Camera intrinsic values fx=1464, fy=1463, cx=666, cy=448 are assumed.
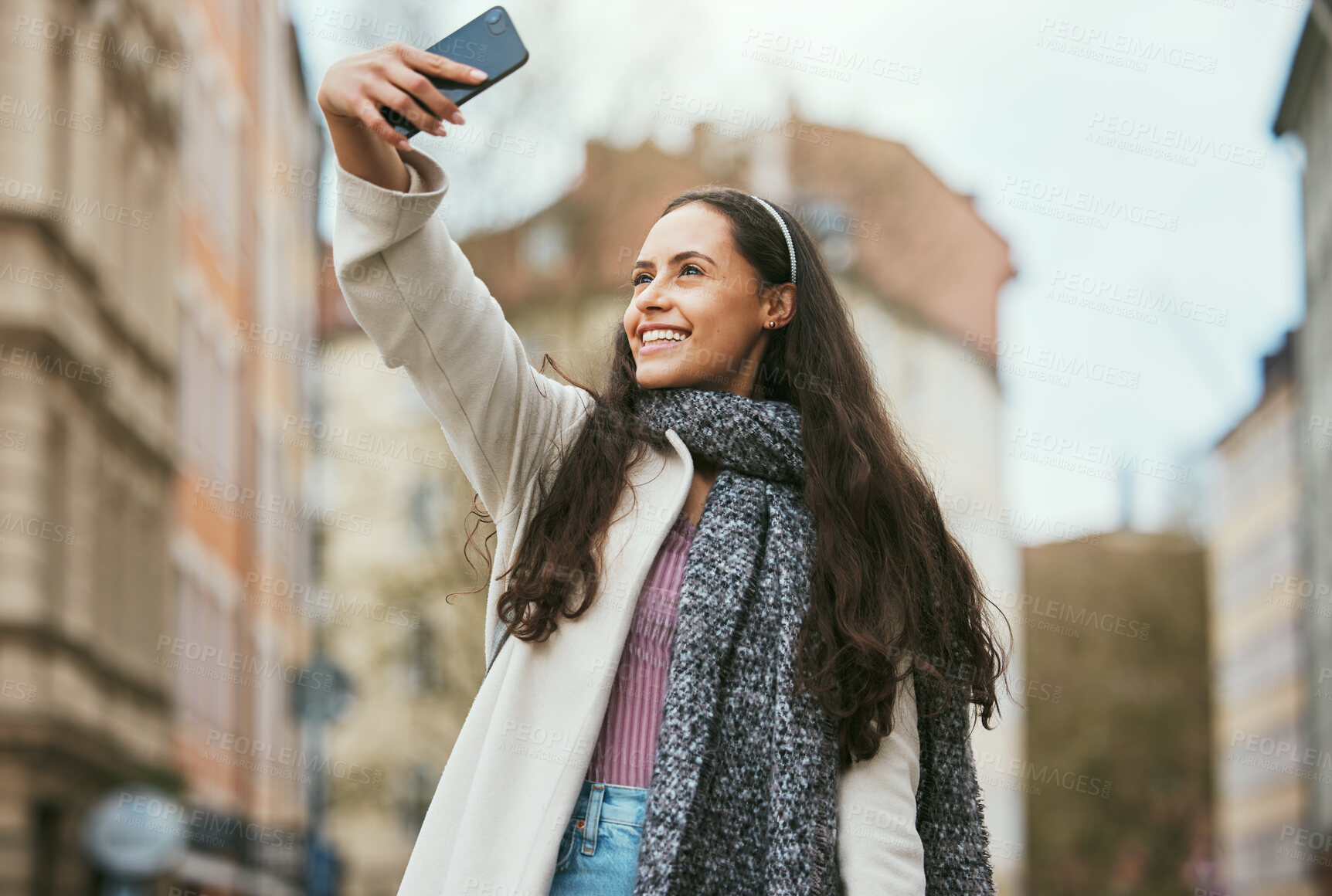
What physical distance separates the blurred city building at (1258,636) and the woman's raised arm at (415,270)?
32.9 metres

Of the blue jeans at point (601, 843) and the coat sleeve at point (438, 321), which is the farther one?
the blue jeans at point (601, 843)

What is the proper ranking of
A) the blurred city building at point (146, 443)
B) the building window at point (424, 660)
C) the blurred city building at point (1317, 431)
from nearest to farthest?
the blurred city building at point (146, 443), the building window at point (424, 660), the blurred city building at point (1317, 431)

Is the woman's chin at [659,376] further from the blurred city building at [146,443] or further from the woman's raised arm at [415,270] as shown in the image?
the blurred city building at [146,443]

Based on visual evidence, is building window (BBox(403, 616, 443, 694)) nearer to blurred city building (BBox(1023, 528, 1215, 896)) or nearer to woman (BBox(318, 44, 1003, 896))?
woman (BBox(318, 44, 1003, 896))

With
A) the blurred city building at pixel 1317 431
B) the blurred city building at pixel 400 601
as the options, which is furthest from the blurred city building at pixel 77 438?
the blurred city building at pixel 1317 431

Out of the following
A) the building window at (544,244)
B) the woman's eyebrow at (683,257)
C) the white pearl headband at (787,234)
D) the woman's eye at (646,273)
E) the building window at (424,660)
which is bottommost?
the woman's eye at (646,273)

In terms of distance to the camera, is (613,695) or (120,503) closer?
(613,695)

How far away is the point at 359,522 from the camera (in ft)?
51.7

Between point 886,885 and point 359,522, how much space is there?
13884 mm

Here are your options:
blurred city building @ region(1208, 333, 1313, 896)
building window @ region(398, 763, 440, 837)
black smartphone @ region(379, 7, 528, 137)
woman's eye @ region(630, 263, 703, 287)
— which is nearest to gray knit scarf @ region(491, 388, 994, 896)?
woman's eye @ region(630, 263, 703, 287)

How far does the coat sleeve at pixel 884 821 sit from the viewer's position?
2377 mm

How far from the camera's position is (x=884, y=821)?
7.98 feet

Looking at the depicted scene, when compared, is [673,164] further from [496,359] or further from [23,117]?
[496,359]

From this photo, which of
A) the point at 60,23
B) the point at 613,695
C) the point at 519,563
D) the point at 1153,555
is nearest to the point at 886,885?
the point at 613,695
